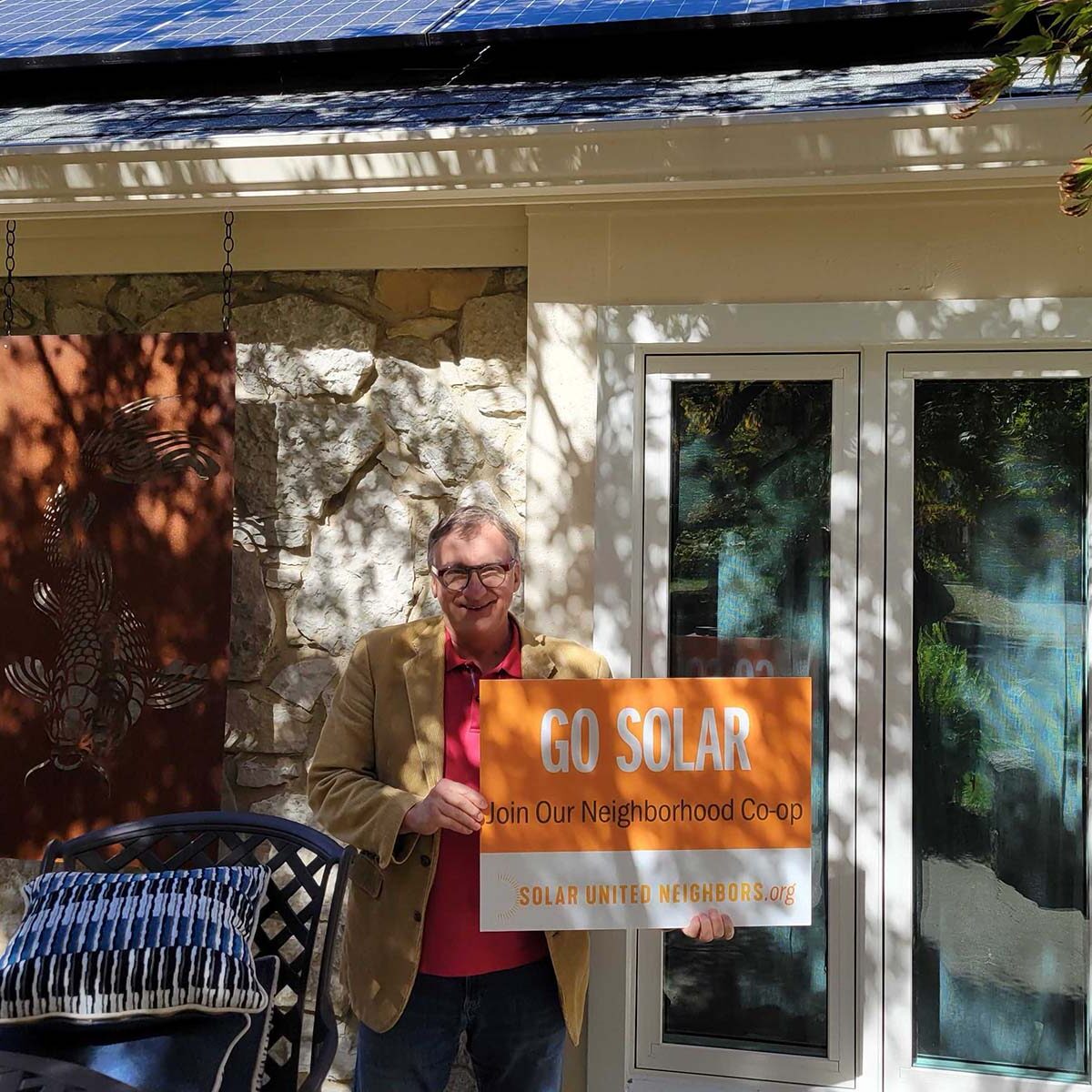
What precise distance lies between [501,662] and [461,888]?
0.54m

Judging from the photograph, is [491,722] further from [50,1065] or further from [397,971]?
[50,1065]

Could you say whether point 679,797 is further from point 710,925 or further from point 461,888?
point 461,888

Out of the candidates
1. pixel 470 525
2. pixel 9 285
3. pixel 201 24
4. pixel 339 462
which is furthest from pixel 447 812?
pixel 201 24

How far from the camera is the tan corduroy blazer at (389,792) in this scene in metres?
2.75

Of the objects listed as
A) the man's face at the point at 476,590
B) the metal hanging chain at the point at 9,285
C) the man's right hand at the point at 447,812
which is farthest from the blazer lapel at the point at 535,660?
the metal hanging chain at the point at 9,285

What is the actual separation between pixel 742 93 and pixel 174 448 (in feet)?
6.55

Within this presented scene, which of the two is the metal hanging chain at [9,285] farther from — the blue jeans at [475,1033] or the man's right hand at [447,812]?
the blue jeans at [475,1033]

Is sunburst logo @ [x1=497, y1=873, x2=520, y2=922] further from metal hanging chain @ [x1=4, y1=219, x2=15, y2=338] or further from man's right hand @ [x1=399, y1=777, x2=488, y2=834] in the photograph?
metal hanging chain @ [x1=4, y1=219, x2=15, y2=338]

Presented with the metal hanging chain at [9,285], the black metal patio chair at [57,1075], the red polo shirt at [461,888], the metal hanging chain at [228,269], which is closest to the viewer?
the black metal patio chair at [57,1075]

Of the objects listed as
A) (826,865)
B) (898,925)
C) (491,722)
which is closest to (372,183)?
(491,722)

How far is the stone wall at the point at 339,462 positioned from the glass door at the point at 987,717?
3.90ft

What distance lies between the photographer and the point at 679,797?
282cm

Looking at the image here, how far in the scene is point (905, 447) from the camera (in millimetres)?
3346

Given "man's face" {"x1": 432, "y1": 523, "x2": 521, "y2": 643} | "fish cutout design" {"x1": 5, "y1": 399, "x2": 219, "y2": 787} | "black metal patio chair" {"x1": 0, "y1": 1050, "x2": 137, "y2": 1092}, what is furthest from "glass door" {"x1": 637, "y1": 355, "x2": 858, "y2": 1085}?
"black metal patio chair" {"x1": 0, "y1": 1050, "x2": 137, "y2": 1092}
